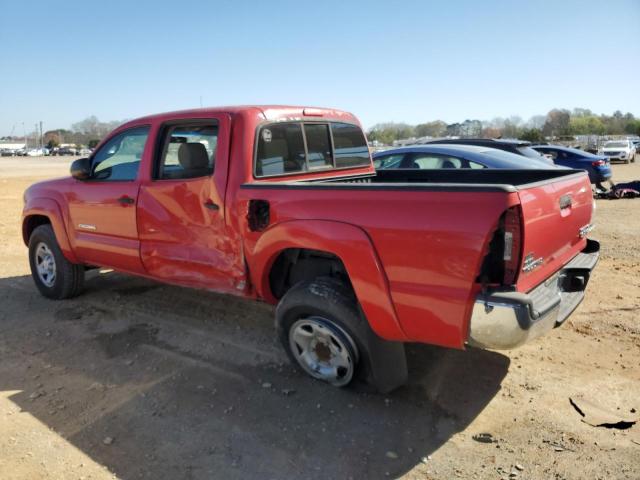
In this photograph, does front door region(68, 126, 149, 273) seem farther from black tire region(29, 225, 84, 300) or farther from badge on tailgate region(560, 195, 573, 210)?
badge on tailgate region(560, 195, 573, 210)

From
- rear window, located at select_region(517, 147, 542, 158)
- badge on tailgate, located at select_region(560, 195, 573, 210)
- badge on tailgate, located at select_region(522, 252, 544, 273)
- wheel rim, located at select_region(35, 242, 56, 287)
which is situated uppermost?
rear window, located at select_region(517, 147, 542, 158)

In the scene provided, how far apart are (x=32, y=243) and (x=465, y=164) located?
5860mm

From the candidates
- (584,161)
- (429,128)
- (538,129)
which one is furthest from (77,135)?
(584,161)

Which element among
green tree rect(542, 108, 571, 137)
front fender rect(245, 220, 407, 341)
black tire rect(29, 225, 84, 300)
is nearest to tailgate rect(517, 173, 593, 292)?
front fender rect(245, 220, 407, 341)

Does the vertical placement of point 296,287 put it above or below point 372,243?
below

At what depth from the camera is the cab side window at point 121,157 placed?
4588 mm

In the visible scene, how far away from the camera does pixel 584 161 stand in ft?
48.5

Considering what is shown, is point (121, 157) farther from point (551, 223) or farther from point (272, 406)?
point (551, 223)

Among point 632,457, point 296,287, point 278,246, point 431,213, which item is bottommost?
point 632,457

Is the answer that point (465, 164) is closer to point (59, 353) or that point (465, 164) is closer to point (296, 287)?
point (296, 287)

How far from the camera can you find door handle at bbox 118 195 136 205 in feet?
14.8

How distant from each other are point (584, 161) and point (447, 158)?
890cm

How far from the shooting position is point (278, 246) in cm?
348

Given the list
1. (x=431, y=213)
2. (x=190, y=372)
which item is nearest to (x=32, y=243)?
(x=190, y=372)
